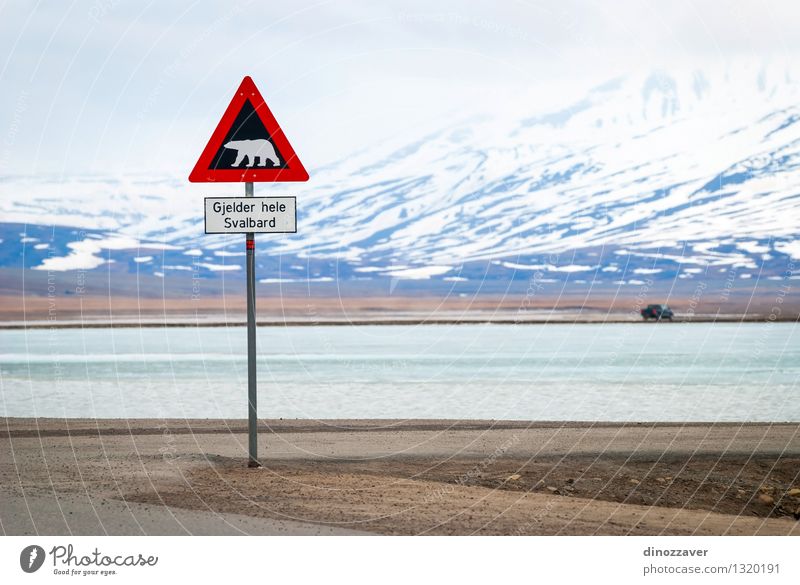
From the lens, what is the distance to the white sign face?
11.0 metres

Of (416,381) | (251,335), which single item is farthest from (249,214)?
(416,381)

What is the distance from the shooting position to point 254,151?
10820 mm

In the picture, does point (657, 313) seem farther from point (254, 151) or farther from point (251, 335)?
point (254, 151)

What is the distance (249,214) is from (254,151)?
2.11ft

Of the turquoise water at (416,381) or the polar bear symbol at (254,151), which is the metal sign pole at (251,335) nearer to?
the polar bear symbol at (254,151)

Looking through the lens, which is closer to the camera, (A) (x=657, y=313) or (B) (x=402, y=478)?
(B) (x=402, y=478)

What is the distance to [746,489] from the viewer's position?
1152 centimetres

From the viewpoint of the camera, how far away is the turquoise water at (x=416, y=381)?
18109mm

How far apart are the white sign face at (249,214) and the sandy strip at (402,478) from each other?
2448mm

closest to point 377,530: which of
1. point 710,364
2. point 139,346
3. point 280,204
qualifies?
point 280,204

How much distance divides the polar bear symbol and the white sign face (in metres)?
0.40

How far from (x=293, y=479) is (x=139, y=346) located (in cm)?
3030

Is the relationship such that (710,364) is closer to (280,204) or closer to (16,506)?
(280,204)

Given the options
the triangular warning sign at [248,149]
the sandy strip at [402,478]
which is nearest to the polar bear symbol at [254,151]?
the triangular warning sign at [248,149]
